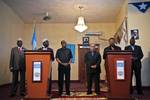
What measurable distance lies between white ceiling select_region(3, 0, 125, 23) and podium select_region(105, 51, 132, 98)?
3.69 metres

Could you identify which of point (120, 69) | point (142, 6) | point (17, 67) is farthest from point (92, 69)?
point (142, 6)

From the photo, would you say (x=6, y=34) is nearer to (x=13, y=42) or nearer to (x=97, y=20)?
(x=13, y=42)

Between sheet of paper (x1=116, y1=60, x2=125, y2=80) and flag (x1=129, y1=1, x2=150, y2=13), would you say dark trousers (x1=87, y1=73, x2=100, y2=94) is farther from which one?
flag (x1=129, y1=1, x2=150, y2=13)

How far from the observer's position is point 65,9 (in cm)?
941

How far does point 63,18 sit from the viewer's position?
420 inches

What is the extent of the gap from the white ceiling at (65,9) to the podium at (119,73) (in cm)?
369

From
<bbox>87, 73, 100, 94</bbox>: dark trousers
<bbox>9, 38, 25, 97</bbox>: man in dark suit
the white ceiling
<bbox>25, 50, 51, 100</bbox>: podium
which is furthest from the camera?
the white ceiling

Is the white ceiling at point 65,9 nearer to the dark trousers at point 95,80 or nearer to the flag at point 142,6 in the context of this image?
the flag at point 142,6

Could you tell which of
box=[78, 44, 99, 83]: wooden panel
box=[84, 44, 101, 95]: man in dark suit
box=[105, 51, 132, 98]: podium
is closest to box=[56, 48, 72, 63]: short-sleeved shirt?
box=[84, 44, 101, 95]: man in dark suit

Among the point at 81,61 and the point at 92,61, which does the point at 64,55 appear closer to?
the point at 92,61

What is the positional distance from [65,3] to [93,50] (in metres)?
3.09

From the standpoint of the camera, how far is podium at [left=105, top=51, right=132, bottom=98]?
5066mm

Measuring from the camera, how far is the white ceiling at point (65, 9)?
8598 mm

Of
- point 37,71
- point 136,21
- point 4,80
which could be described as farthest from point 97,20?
point 37,71
